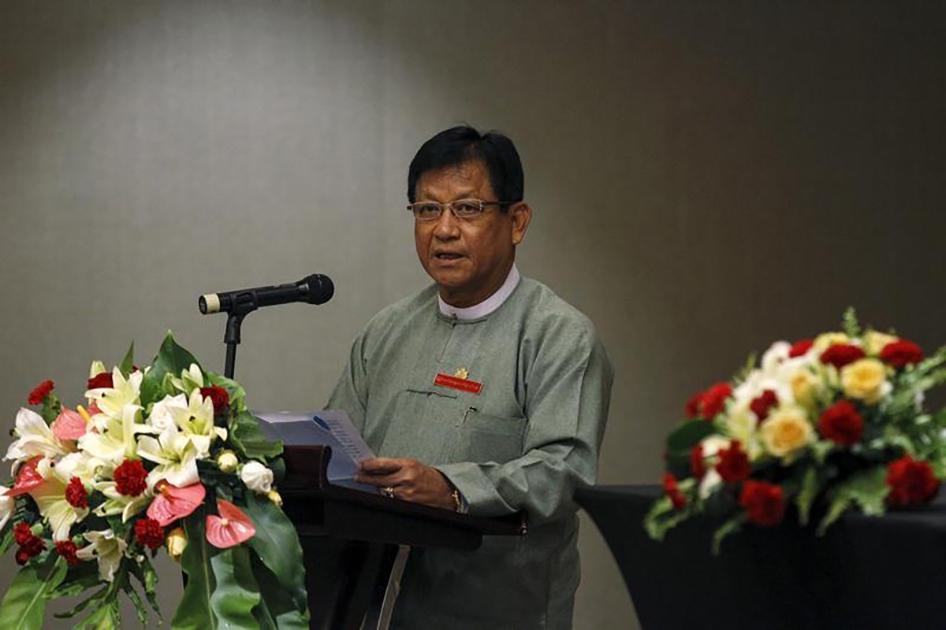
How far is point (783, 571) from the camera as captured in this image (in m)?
1.31

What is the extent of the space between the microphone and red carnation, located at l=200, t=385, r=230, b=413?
0.46 m

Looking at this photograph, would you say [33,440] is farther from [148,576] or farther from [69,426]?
[148,576]

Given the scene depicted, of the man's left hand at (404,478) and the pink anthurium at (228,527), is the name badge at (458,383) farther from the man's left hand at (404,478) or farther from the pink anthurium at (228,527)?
the pink anthurium at (228,527)

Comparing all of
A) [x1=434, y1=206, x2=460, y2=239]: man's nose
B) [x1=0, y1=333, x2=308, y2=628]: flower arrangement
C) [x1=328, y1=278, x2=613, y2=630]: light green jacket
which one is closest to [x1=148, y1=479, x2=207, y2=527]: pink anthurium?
[x1=0, y1=333, x2=308, y2=628]: flower arrangement

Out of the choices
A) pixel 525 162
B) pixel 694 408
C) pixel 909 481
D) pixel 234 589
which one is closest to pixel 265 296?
pixel 234 589

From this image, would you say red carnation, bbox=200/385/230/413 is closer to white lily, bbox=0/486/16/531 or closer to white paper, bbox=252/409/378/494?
white paper, bbox=252/409/378/494

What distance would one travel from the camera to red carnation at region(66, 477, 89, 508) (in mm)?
2148

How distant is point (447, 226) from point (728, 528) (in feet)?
6.07

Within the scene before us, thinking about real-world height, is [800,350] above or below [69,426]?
above

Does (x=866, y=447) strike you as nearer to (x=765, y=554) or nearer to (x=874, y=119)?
(x=765, y=554)

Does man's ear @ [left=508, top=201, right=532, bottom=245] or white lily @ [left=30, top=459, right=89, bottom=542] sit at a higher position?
man's ear @ [left=508, top=201, right=532, bottom=245]

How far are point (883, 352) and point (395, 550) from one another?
1.57 meters

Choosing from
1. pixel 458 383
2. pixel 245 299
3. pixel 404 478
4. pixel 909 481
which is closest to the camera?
pixel 909 481

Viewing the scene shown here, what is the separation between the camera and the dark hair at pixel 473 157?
3.11 m
